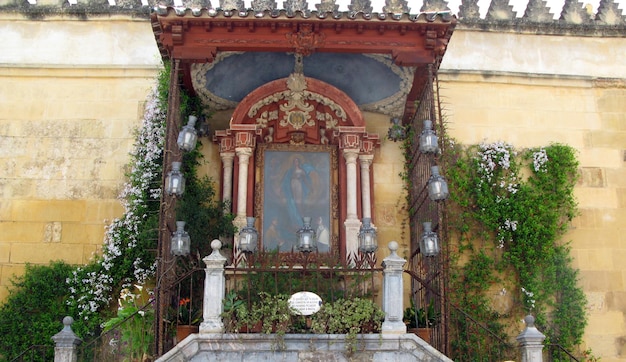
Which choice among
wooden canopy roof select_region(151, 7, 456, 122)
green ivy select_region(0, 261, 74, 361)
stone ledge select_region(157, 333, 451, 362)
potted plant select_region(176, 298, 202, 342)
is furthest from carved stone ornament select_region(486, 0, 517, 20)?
green ivy select_region(0, 261, 74, 361)

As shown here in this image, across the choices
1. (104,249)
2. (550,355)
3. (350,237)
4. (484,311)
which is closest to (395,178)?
(350,237)

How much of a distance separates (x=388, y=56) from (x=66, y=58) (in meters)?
5.08

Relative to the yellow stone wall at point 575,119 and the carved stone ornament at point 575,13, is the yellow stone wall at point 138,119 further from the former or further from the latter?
the carved stone ornament at point 575,13

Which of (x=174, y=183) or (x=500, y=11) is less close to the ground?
(x=500, y=11)

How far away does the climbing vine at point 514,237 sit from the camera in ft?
39.6

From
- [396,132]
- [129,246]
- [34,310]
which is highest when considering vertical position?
[396,132]

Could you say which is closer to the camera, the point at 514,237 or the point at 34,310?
the point at 34,310

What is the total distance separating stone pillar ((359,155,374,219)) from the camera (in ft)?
40.2

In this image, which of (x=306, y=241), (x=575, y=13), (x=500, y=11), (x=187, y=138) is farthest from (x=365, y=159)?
(x=575, y=13)

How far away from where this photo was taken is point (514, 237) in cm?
1239

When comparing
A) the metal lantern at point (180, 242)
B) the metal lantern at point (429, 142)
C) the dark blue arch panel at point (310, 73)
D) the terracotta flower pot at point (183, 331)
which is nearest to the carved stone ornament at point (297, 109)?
the dark blue arch panel at point (310, 73)

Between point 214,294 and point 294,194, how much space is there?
3.20m

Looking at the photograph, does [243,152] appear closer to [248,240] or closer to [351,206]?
[351,206]

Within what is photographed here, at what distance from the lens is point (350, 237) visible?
39.0 ft
